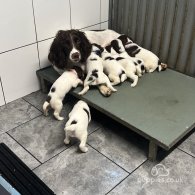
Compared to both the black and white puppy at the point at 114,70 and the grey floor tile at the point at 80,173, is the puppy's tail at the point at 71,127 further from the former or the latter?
the black and white puppy at the point at 114,70

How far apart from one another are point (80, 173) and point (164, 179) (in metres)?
0.46

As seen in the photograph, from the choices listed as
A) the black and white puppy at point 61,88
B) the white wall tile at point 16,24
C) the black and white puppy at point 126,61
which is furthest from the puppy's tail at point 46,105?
the black and white puppy at point 126,61

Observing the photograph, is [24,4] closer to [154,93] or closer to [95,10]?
[95,10]

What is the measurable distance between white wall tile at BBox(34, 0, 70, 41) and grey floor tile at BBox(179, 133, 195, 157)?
1248 millimetres

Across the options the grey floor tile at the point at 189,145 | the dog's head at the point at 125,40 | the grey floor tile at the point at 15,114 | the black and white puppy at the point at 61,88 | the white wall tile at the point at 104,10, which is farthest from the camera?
the white wall tile at the point at 104,10

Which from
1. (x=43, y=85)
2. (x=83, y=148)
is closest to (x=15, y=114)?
(x=43, y=85)

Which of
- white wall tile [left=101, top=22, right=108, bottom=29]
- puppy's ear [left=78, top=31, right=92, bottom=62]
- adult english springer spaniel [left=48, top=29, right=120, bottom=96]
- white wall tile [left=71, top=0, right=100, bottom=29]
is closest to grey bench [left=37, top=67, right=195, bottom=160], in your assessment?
adult english springer spaniel [left=48, top=29, right=120, bottom=96]

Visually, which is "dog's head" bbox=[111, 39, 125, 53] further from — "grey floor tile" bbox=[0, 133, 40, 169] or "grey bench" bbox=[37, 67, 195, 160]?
"grey floor tile" bbox=[0, 133, 40, 169]

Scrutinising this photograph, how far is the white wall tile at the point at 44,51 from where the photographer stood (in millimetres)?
2278

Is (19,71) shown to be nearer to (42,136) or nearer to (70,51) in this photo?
(70,51)

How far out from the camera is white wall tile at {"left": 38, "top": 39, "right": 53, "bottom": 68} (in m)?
2.28

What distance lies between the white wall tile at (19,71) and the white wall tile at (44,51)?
45 millimetres

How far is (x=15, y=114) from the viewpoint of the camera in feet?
7.06

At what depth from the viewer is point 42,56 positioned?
7.63ft
